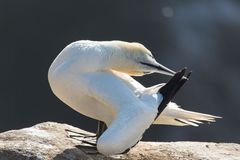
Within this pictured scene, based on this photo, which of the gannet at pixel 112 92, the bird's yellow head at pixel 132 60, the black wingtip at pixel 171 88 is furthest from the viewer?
the bird's yellow head at pixel 132 60

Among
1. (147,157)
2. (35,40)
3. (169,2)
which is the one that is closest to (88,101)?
(147,157)

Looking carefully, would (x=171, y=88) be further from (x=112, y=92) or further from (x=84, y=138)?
(x=84, y=138)

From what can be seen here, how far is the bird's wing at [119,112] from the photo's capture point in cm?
691

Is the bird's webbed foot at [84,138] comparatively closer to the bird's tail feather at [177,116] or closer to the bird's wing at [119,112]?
the bird's wing at [119,112]

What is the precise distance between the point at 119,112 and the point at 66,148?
0.63 meters

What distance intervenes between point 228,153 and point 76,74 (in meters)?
1.70

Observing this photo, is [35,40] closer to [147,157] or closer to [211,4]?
[211,4]

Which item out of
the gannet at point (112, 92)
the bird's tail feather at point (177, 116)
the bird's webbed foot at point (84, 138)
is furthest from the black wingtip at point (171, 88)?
the bird's webbed foot at point (84, 138)

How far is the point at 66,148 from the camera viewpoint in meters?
7.37

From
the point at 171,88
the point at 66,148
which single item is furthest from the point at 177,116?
the point at 66,148

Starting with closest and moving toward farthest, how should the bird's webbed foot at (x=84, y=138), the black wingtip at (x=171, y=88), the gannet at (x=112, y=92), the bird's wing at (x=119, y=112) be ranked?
the bird's wing at (x=119, y=112)
the gannet at (x=112, y=92)
the black wingtip at (x=171, y=88)
the bird's webbed foot at (x=84, y=138)

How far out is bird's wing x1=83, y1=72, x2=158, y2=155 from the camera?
6906mm

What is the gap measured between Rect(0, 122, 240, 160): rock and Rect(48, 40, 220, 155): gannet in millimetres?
290

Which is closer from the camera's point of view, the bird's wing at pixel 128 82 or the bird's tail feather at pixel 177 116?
the bird's wing at pixel 128 82
